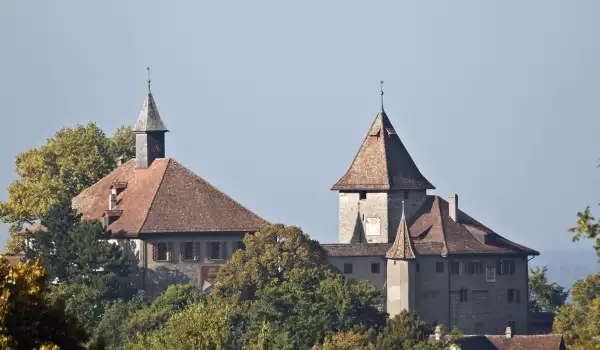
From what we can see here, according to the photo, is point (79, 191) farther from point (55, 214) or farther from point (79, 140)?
point (55, 214)

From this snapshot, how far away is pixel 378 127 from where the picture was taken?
4407 inches

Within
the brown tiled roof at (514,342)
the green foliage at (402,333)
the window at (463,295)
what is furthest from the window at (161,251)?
the brown tiled roof at (514,342)

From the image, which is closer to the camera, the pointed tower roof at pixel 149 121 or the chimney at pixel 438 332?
the chimney at pixel 438 332

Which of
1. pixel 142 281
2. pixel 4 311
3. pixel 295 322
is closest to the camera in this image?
pixel 4 311

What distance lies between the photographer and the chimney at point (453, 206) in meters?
108

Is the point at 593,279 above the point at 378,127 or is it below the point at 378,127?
below

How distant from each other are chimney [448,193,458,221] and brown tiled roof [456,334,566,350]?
37.3ft

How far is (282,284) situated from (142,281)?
950cm

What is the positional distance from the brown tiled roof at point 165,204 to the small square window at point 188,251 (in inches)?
26.9

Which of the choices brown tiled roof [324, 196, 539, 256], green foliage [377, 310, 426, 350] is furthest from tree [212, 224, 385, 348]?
brown tiled roof [324, 196, 539, 256]

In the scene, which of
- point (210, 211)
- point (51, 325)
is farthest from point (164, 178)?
point (51, 325)

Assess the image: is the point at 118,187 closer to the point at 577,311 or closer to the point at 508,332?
the point at 508,332

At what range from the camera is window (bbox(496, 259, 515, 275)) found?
107125mm

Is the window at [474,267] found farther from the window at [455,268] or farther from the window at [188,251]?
the window at [188,251]
